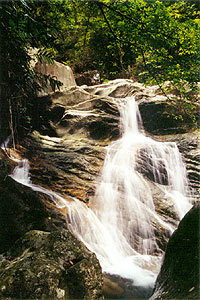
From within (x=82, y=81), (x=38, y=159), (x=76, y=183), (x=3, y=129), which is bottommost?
(x=76, y=183)

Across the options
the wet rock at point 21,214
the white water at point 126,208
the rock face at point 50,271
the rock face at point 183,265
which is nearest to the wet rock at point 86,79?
the white water at point 126,208

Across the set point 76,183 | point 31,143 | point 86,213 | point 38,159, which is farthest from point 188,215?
point 31,143

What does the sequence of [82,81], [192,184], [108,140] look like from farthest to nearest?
1. [82,81]
2. [108,140]
3. [192,184]

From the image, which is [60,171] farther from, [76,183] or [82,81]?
[82,81]

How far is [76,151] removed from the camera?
7.61m

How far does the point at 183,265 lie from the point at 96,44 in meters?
14.3

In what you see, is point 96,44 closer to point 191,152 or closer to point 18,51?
point 191,152

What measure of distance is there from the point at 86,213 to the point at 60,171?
1769mm

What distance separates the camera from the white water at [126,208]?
4.58 metres

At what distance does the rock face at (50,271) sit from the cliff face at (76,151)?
3.28 feet

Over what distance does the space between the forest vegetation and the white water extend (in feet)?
6.35

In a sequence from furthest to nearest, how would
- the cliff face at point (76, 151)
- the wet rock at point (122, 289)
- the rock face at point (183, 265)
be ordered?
the cliff face at point (76, 151) → the wet rock at point (122, 289) → the rock face at point (183, 265)

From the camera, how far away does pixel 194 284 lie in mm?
1381

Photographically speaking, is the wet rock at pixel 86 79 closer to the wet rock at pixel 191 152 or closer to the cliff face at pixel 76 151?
the cliff face at pixel 76 151
